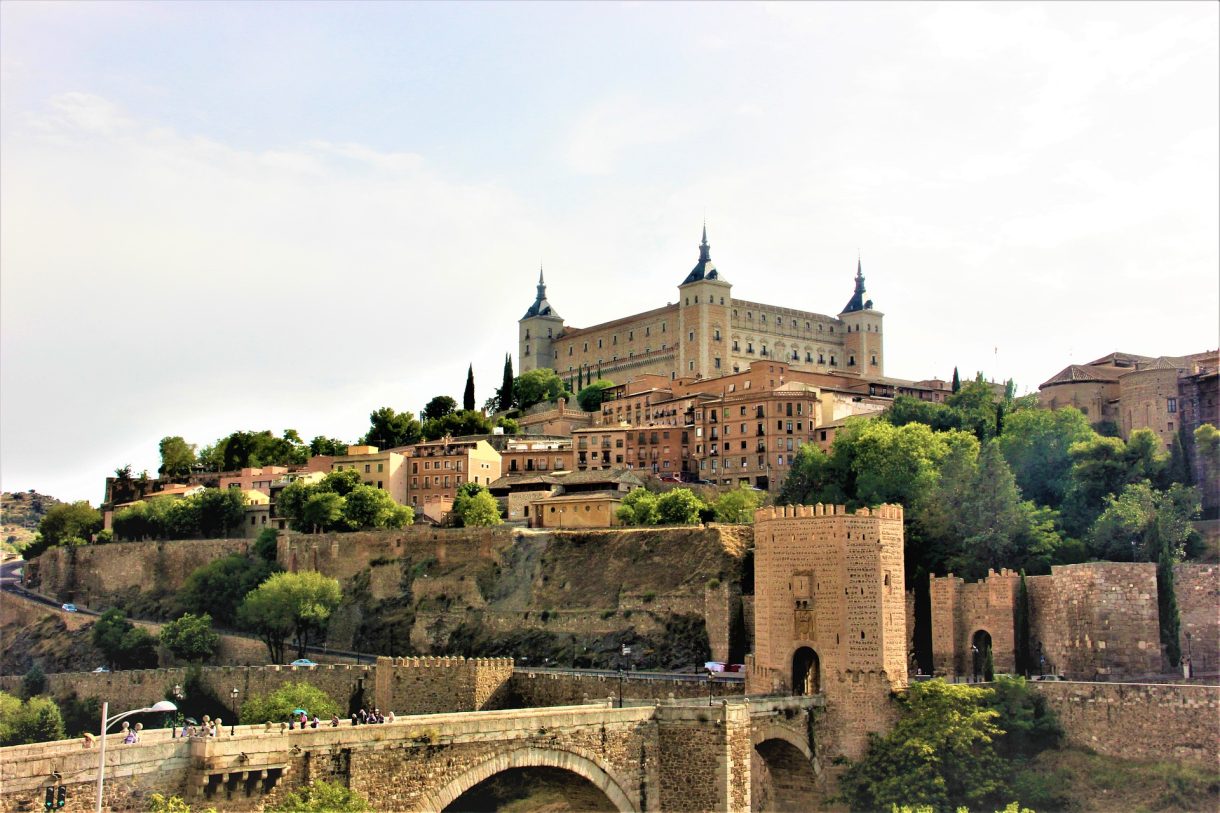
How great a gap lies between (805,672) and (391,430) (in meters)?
72.4

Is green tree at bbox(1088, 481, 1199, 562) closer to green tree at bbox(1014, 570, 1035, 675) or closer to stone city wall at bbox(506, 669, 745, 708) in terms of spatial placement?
green tree at bbox(1014, 570, 1035, 675)

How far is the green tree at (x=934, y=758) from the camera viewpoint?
45.4m

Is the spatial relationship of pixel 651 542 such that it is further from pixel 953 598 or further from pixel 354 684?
pixel 953 598

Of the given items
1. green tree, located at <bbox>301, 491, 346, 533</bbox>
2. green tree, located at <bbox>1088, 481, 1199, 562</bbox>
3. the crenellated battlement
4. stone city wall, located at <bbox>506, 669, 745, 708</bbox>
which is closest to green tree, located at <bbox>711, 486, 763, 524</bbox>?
stone city wall, located at <bbox>506, 669, 745, 708</bbox>

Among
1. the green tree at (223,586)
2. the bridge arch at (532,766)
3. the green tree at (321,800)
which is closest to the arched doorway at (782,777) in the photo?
the bridge arch at (532,766)

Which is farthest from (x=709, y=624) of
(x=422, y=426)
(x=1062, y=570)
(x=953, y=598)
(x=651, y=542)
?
(x=422, y=426)

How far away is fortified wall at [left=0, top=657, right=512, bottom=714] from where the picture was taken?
189 ft

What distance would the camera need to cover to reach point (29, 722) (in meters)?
67.1

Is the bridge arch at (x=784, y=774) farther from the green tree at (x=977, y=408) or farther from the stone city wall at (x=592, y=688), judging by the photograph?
the green tree at (x=977, y=408)

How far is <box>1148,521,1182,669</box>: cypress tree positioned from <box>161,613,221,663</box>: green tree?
168ft

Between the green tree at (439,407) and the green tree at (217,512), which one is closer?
the green tree at (217,512)

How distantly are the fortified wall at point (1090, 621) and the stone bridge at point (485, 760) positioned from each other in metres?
9.21

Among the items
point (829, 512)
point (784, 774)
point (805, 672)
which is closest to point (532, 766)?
point (784, 774)

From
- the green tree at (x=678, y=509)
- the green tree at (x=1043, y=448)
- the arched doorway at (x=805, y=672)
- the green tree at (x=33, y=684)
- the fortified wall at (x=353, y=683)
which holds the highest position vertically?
the green tree at (x=1043, y=448)
